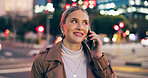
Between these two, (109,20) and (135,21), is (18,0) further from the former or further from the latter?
(109,20)

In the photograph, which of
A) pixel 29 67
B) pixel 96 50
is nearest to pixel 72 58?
pixel 96 50

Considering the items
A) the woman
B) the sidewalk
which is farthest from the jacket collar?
the sidewalk

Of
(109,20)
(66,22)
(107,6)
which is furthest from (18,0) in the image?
(66,22)

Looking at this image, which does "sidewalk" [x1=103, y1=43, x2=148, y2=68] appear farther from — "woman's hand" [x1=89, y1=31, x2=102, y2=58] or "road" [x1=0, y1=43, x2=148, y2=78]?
"woman's hand" [x1=89, y1=31, x2=102, y2=58]

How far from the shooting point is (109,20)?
52.8 metres

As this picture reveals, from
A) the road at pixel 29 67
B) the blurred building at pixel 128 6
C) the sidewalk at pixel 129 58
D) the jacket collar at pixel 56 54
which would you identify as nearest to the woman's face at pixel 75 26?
the jacket collar at pixel 56 54

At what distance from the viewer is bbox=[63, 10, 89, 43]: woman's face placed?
183cm

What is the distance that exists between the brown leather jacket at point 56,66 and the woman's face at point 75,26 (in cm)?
14

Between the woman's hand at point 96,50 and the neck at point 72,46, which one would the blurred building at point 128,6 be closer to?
the woman's hand at point 96,50

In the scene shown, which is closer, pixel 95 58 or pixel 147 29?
pixel 95 58

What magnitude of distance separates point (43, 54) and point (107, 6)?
104966 mm

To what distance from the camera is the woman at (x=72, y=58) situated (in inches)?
70.2

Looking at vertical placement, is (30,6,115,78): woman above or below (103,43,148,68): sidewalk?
above

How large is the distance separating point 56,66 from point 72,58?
0.16 meters
